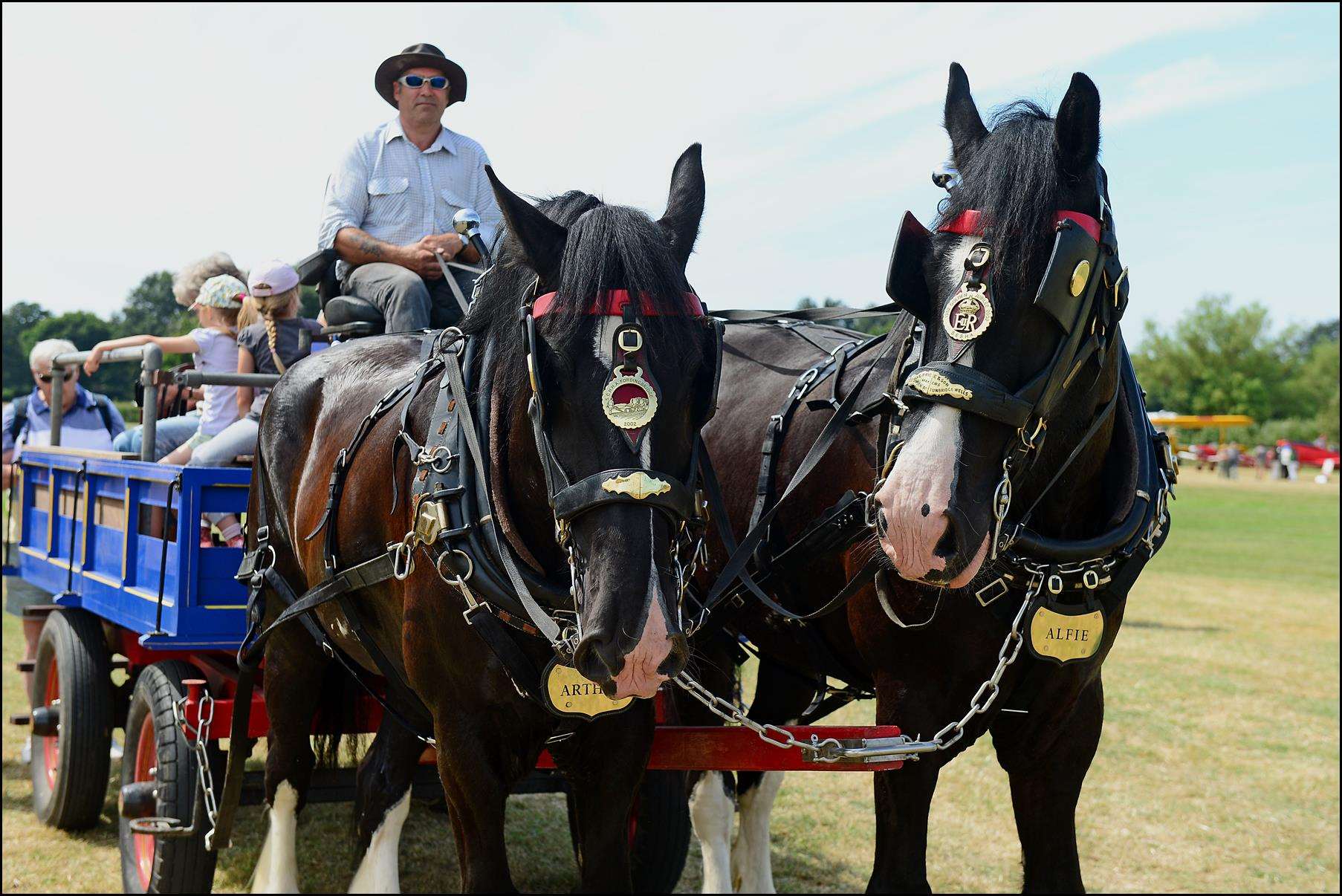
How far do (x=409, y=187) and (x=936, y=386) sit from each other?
263cm

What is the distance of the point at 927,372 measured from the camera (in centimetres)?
219

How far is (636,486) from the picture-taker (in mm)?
1994

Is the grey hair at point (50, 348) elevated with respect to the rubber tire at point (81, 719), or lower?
elevated

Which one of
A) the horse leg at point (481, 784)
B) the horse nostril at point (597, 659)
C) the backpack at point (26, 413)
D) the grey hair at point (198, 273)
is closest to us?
the horse nostril at point (597, 659)

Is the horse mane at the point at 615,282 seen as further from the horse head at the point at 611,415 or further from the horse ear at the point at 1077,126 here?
the horse ear at the point at 1077,126

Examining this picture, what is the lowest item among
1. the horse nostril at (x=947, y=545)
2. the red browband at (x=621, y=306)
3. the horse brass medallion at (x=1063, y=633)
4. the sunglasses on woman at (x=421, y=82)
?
the horse brass medallion at (x=1063, y=633)

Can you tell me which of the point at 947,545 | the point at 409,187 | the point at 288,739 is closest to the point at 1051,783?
the point at 947,545

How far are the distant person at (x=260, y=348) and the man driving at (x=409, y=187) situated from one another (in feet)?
1.12

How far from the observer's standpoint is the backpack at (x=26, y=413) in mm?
6668

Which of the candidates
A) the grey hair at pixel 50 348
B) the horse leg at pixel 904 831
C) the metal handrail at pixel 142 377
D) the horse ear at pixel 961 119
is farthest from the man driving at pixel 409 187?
the grey hair at pixel 50 348

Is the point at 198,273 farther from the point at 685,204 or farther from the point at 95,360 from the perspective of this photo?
the point at 685,204

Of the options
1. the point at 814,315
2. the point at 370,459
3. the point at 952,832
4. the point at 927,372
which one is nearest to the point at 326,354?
the point at 370,459

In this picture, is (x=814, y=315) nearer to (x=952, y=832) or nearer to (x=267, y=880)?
(x=267, y=880)

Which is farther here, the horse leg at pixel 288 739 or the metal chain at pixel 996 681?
the horse leg at pixel 288 739
